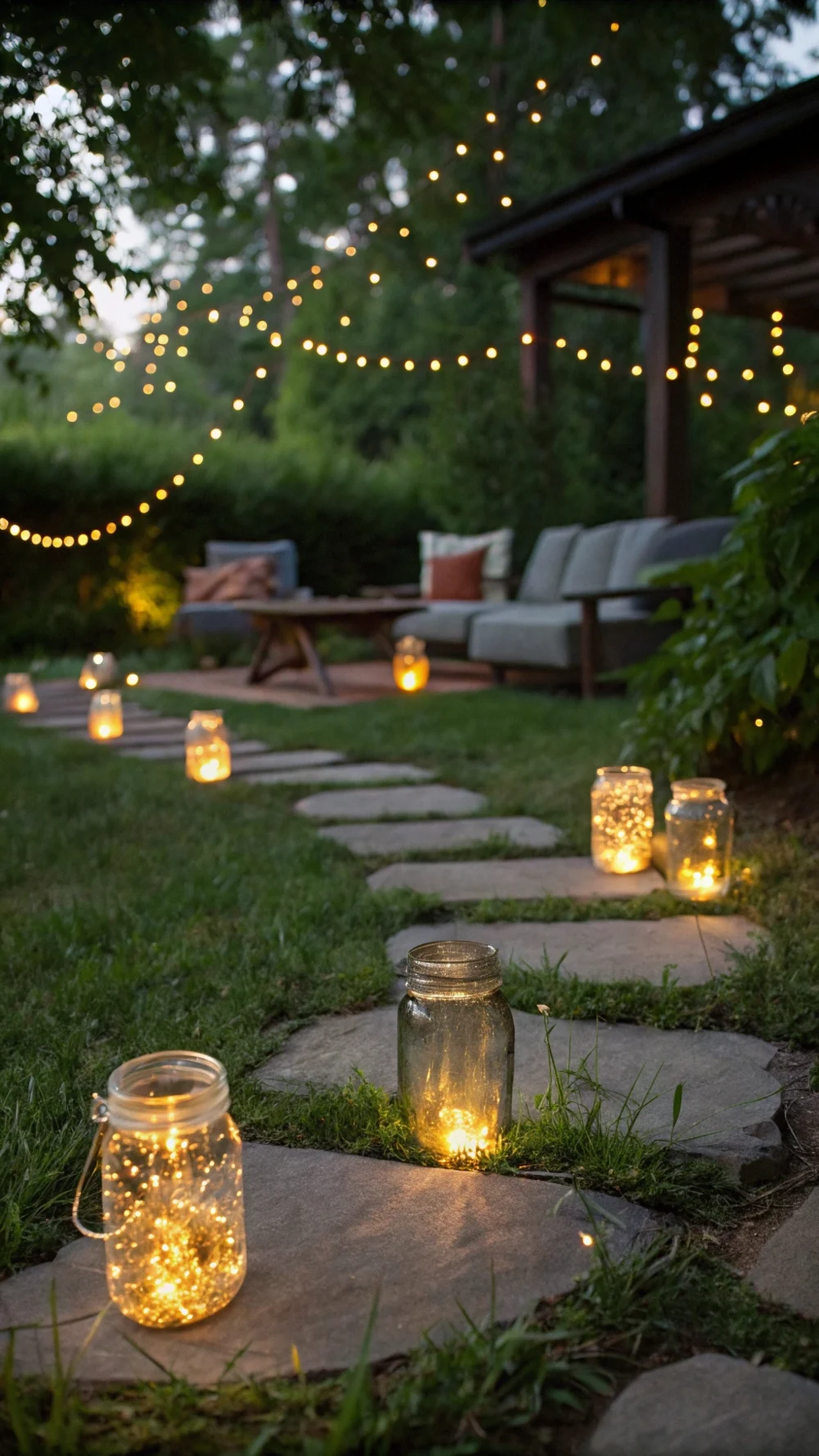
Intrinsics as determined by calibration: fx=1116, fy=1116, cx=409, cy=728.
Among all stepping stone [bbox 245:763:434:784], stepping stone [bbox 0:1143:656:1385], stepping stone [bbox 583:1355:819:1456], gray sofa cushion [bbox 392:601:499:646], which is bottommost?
stepping stone [bbox 245:763:434:784]

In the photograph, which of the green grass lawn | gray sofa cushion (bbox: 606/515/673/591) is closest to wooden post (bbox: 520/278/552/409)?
gray sofa cushion (bbox: 606/515/673/591)

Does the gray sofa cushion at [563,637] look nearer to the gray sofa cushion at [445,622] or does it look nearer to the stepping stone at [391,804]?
the gray sofa cushion at [445,622]

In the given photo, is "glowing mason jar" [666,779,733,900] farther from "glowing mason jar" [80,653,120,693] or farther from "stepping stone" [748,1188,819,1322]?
"glowing mason jar" [80,653,120,693]

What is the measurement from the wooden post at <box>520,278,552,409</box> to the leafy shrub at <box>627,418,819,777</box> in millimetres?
5498

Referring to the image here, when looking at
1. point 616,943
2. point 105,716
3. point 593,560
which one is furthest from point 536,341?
point 616,943

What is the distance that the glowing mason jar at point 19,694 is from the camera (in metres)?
5.55

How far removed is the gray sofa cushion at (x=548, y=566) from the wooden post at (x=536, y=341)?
1.39m

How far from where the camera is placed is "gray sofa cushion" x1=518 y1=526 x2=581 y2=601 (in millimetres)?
6953

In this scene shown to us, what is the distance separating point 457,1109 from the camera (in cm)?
127

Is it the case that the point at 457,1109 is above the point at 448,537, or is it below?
below

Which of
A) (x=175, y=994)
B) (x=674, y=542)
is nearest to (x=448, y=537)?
(x=674, y=542)

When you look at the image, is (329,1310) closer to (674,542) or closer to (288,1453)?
(288,1453)

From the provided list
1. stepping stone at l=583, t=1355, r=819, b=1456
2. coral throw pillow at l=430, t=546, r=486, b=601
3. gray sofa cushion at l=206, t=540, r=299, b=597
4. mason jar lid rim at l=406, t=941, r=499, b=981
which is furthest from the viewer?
gray sofa cushion at l=206, t=540, r=299, b=597

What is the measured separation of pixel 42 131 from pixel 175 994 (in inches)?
106
